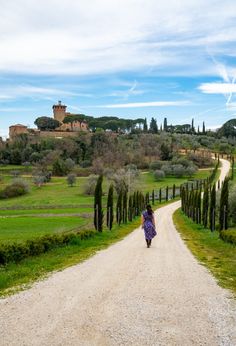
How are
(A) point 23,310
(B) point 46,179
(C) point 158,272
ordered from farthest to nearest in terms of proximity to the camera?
(B) point 46,179 → (C) point 158,272 → (A) point 23,310

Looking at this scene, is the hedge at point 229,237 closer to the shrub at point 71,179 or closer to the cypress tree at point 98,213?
the cypress tree at point 98,213

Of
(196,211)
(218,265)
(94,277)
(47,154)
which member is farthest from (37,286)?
(47,154)

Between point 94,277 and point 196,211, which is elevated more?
point 94,277

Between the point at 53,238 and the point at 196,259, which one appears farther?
the point at 53,238

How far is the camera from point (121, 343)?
239 inches

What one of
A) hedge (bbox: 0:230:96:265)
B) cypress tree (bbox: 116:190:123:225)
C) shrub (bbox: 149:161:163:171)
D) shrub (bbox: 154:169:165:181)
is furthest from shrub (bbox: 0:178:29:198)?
hedge (bbox: 0:230:96:265)

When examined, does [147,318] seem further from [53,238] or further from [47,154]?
[47,154]

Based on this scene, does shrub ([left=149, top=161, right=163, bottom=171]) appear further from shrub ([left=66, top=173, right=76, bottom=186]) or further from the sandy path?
the sandy path

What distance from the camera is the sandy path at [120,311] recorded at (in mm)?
6324

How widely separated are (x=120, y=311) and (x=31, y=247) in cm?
899

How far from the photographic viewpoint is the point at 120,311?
A: 7668mm

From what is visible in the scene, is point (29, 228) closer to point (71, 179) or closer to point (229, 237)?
point (229, 237)

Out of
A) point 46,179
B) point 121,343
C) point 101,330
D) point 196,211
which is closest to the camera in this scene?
point 121,343

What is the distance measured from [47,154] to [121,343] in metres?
152
